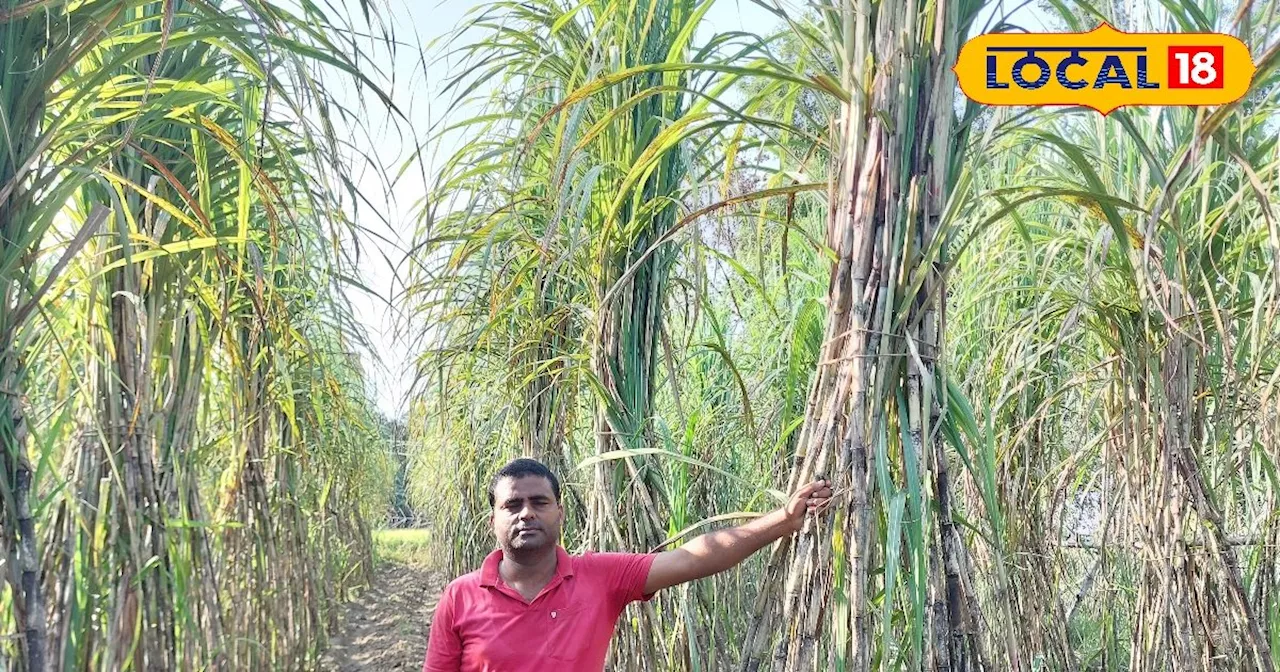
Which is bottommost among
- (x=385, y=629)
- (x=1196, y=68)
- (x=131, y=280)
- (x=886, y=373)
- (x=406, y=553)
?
(x=406, y=553)

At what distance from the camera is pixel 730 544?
1856 millimetres

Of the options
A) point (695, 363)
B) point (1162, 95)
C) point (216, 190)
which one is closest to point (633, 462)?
point (216, 190)

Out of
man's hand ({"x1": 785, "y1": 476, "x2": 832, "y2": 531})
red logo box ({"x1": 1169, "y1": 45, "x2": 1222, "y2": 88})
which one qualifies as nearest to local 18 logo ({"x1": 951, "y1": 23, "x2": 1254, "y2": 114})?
red logo box ({"x1": 1169, "y1": 45, "x2": 1222, "y2": 88})

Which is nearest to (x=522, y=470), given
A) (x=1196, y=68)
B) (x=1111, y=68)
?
(x=1111, y=68)

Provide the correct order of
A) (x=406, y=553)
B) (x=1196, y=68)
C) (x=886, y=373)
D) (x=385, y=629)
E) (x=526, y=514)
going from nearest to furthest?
(x=886, y=373) < (x=526, y=514) < (x=1196, y=68) < (x=385, y=629) < (x=406, y=553)

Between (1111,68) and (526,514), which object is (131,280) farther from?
(1111,68)

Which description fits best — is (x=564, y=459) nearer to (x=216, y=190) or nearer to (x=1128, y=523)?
(x=216, y=190)

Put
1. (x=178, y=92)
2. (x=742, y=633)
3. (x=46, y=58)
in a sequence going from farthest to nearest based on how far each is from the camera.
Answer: (x=742, y=633), (x=178, y=92), (x=46, y=58)

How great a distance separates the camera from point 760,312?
4.50m

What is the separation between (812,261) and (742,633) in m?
1.43

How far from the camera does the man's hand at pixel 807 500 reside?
1485 millimetres

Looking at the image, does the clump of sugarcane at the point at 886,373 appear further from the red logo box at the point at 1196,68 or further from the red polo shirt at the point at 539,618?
the red logo box at the point at 1196,68

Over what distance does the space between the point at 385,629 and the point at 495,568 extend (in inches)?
291

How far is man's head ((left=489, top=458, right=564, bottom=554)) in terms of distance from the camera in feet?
6.86
